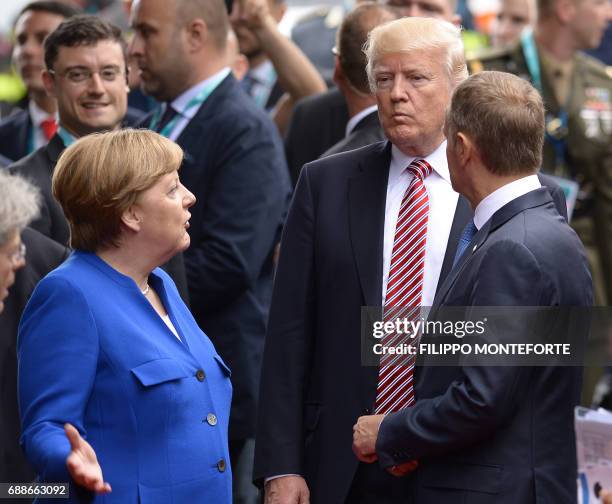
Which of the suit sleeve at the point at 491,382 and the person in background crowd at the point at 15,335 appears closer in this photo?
the suit sleeve at the point at 491,382

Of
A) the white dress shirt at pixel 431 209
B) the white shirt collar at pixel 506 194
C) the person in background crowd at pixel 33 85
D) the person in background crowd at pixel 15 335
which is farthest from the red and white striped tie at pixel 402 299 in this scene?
the person in background crowd at pixel 33 85

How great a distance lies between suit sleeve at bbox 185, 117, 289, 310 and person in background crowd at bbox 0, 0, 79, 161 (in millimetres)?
1570

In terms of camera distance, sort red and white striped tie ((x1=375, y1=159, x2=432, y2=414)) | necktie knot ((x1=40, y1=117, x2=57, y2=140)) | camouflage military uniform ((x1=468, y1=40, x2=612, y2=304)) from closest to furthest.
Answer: red and white striped tie ((x1=375, y1=159, x2=432, y2=414)), necktie knot ((x1=40, y1=117, x2=57, y2=140)), camouflage military uniform ((x1=468, y1=40, x2=612, y2=304))

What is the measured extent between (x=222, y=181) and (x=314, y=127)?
3.77 ft

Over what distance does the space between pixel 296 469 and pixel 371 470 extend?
0.25 metres

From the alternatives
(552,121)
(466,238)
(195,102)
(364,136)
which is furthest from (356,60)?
(552,121)

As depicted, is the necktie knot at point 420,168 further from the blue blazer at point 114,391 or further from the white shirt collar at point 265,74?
the white shirt collar at point 265,74

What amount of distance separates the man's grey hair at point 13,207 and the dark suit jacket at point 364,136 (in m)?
1.84

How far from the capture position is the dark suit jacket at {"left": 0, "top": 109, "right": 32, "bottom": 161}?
707 centimetres

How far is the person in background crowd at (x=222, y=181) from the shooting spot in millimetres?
5664

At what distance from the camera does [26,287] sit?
4.54 meters

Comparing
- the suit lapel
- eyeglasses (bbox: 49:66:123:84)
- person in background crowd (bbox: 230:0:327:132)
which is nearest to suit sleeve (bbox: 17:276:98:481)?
the suit lapel

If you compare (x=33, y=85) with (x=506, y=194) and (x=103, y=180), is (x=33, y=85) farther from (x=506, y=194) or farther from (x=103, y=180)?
(x=506, y=194)

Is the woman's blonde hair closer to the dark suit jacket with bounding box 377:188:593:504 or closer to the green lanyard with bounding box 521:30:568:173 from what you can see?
the dark suit jacket with bounding box 377:188:593:504
